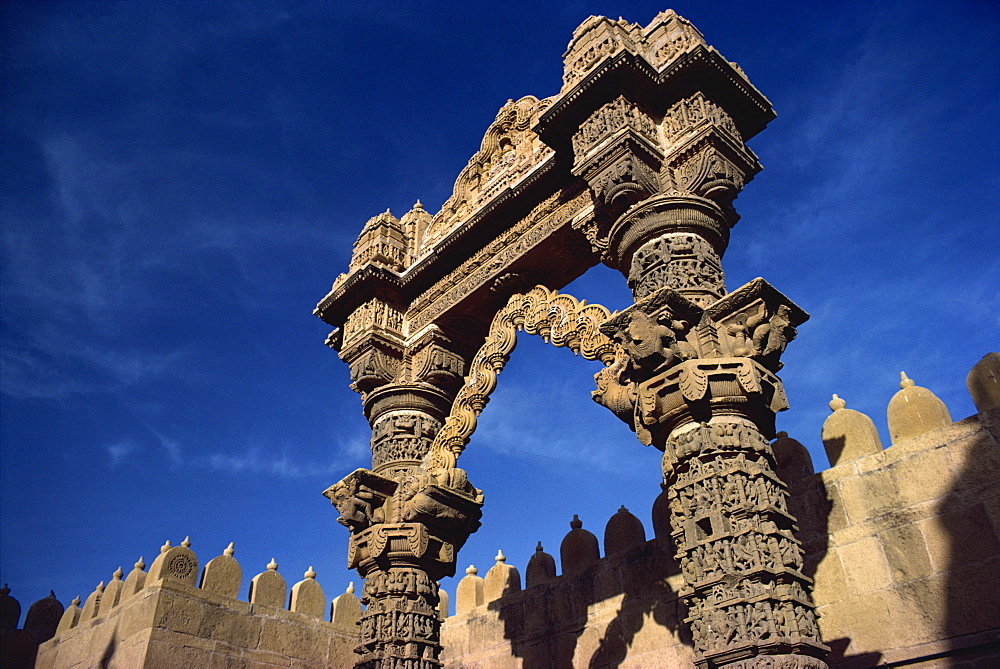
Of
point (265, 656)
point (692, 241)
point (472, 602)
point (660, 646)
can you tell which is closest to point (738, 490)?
point (692, 241)

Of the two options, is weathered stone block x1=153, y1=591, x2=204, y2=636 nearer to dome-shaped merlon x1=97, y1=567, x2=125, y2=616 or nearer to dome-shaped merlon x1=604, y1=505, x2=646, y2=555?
dome-shaped merlon x1=97, y1=567, x2=125, y2=616

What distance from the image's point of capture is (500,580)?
8.93 meters

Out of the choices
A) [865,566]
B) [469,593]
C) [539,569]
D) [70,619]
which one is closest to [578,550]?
[539,569]

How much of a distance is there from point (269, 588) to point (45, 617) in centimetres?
358

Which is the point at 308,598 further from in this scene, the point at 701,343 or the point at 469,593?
the point at 701,343

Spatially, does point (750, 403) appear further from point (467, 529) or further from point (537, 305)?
point (467, 529)

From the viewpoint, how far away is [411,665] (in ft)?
20.7

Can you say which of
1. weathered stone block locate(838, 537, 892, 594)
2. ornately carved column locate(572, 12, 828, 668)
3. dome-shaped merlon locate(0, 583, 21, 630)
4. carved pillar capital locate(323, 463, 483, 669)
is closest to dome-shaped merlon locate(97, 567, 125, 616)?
dome-shaped merlon locate(0, 583, 21, 630)

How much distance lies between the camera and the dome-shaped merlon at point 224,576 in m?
7.99

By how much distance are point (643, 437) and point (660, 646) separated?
127 inches

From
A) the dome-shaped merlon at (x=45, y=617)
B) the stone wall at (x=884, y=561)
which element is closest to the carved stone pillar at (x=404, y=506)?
the stone wall at (x=884, y=561)

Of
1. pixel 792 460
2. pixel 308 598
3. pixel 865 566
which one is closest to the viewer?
pixel 865 566

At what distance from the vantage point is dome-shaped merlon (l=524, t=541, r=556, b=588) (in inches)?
329

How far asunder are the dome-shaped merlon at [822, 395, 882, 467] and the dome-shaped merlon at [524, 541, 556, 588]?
11.1 ft
